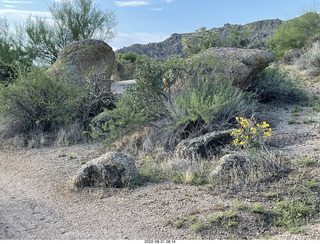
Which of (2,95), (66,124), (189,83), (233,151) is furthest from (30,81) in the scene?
(233,151)

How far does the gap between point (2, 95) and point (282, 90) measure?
329 inches

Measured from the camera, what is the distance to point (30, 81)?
892 centimetres

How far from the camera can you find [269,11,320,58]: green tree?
79.2 ft

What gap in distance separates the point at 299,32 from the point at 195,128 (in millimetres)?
21124

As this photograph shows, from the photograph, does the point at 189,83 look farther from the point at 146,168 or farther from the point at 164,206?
the point at 164,206

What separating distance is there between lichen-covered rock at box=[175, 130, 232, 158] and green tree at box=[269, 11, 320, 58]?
783 inches

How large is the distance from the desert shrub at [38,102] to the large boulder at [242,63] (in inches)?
168

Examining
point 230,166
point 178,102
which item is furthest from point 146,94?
point 230,166

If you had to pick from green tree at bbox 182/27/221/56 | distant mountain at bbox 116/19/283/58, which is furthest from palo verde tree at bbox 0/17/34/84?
distant mountain at bbox 116/19/283/58

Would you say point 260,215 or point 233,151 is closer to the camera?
point 260,215

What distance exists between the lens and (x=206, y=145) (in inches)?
248

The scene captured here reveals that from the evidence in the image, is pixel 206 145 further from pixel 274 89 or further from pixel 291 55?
pixel 291 55

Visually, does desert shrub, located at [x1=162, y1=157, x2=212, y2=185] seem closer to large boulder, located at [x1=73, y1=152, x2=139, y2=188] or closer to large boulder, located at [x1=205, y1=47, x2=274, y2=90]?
large boulder, located at [x1=73, y1=152, x2=139, y2=188]

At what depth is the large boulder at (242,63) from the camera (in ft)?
30.9
